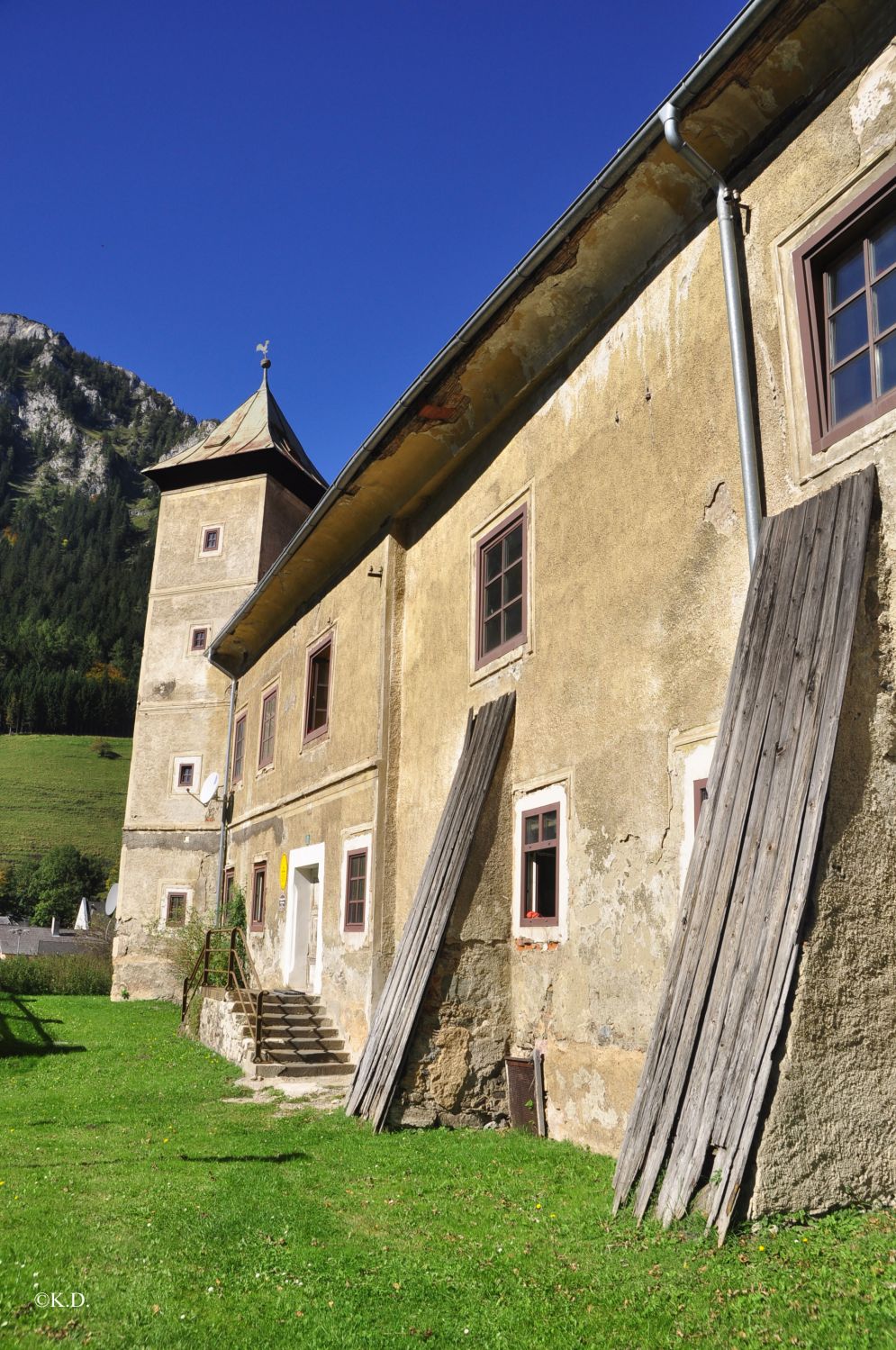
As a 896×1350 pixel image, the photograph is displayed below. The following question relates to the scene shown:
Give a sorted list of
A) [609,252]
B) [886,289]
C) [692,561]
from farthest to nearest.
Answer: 1. [609,252]
2. [692,561]
3. [886,289]

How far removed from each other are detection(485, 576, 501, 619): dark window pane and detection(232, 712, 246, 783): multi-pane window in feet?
35.0

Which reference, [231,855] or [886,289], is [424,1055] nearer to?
[886,289]

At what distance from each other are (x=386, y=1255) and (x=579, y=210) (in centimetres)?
693

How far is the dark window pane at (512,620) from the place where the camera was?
31.5 ft

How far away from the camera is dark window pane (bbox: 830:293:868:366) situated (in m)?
6.01

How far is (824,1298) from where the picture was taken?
4.02 metres

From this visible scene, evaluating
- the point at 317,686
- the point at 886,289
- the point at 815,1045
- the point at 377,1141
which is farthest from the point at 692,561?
the point at 317,686

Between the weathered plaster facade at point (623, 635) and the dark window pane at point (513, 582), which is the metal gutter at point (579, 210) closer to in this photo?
the weathered plaster facade at point (623, 635)

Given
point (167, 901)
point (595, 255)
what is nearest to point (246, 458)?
point (167, 901)

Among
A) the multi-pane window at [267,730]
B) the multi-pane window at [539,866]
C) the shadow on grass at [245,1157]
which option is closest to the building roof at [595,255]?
the multi-pane window at [539,866]

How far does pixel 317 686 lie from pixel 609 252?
895cm

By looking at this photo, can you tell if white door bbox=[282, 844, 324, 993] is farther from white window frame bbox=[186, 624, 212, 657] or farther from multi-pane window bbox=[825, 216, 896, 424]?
multi-pane window bbox=[825, 216, 896, 424]

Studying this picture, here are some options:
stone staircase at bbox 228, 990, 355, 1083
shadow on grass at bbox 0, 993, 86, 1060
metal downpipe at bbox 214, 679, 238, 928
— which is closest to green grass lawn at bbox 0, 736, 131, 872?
metal downpipe at bbox 214, 679, 238, 928

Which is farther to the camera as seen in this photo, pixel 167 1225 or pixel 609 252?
→ pixel 609 252
